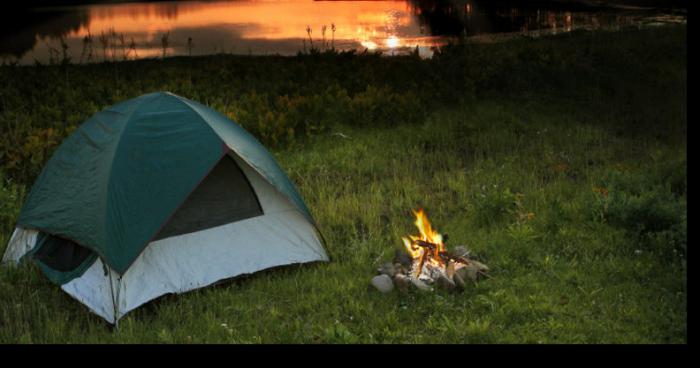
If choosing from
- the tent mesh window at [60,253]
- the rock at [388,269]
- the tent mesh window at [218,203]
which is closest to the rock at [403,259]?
the rock at [388,269]

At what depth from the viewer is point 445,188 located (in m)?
11.0

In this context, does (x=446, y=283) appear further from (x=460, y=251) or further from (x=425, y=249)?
(x=460, y=251)

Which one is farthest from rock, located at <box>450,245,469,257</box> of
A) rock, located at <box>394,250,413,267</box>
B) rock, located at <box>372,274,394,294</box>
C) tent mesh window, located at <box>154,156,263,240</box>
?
tent mesh window, located at <box>154,156,263,240</box>

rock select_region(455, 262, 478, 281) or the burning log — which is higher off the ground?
the burning log

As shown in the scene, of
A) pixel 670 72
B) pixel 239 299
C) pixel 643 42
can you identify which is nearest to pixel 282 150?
pixel 239 299

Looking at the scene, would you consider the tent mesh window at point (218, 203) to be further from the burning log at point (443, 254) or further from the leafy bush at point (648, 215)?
the leafy bush at point (648, 215)

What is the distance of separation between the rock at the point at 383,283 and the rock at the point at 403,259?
0.36m

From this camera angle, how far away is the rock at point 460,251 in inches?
303

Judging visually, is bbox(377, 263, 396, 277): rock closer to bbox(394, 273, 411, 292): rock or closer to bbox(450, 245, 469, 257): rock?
bbox(394, 273, 411, 292): rock

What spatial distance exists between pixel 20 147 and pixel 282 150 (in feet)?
14.8

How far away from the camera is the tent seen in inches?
275

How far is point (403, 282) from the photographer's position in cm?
717

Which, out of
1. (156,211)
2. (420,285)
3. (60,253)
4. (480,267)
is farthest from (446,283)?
(60,253)

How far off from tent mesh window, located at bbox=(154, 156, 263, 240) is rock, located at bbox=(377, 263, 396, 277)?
1.51 meters
